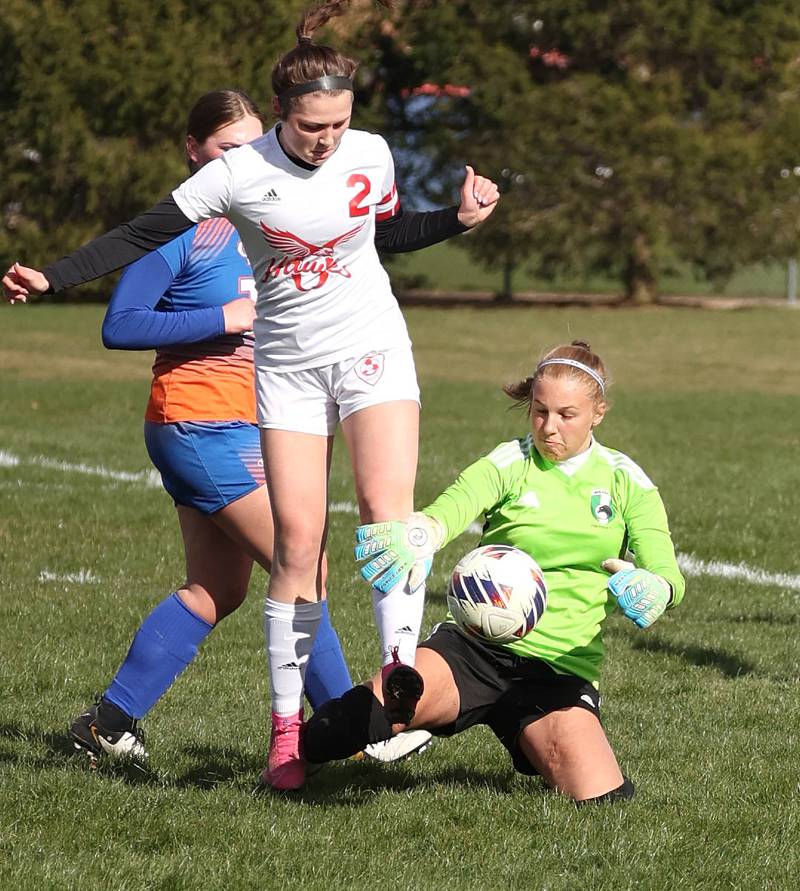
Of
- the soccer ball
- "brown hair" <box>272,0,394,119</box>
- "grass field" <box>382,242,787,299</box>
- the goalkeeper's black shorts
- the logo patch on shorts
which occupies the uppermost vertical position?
"brown hair" <box>272,0,394,119</box>

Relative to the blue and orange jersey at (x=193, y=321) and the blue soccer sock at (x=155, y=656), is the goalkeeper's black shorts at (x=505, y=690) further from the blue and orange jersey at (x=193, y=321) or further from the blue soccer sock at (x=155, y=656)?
the blue and orange jersey at (x=193, y=321)

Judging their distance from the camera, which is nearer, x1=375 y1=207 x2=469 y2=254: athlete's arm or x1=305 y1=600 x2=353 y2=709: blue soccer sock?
x1=375 y1=207 x2=469 y2=254: athlete's arm

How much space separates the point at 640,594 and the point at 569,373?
689 millimetres

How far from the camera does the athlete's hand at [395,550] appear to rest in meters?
4.20

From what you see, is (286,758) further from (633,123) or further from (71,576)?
(633,123)

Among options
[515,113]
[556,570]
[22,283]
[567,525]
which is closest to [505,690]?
[556,570]

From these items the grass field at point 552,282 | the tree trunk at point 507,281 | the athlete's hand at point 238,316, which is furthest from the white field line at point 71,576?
the grass field at point 552,282

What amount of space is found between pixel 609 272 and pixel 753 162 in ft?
11.8

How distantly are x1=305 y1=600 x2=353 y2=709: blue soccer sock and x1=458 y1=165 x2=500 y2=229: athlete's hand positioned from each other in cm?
129

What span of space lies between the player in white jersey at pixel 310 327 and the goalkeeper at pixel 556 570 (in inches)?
8.4

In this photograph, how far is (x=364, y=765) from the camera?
5070mm

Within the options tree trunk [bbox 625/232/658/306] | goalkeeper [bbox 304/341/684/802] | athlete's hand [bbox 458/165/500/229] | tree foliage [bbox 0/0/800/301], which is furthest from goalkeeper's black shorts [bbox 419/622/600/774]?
tree trunk [bbox 625/232/658/306]

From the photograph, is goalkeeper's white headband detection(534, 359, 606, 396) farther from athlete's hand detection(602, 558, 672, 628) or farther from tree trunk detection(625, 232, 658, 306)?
tree trunk detection(625, 232, 658, 306)

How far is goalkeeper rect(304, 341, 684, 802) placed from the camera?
181 inches
